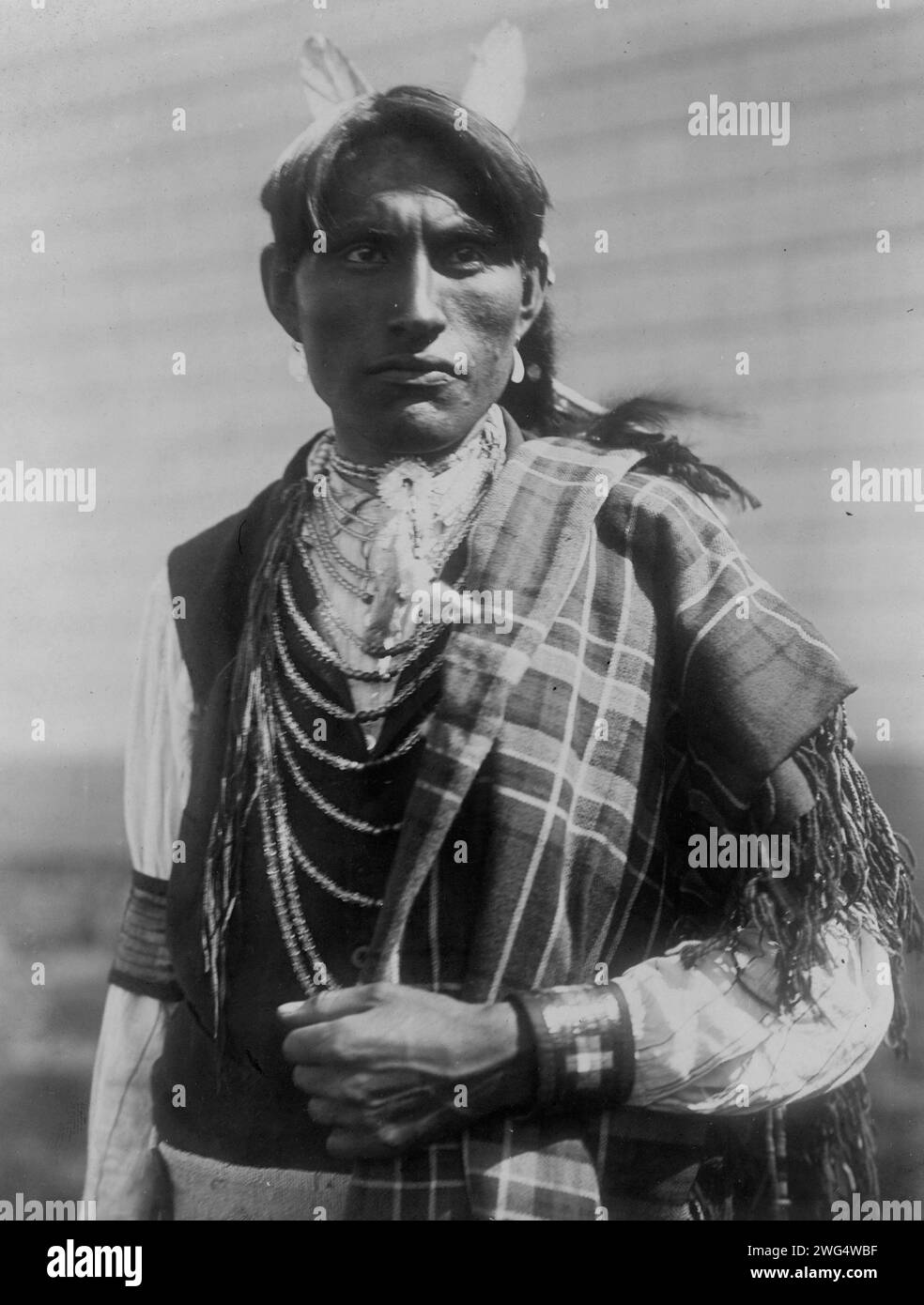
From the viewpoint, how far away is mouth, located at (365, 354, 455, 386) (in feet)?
7.66

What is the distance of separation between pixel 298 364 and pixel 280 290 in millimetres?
138

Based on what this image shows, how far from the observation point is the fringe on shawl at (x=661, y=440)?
7.88 feet

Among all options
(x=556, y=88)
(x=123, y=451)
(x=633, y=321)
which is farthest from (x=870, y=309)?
(x=123, y=451)

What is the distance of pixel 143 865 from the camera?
2434mm

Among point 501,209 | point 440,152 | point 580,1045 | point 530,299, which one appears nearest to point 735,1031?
point 580,1045

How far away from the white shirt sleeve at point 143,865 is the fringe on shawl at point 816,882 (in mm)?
958

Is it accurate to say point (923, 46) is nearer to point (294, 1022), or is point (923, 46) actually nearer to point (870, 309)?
point (870, 309)

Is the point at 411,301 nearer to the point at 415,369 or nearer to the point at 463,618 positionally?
the point at 415,369

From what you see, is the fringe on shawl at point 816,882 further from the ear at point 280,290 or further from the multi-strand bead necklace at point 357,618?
the ear at point 280,290

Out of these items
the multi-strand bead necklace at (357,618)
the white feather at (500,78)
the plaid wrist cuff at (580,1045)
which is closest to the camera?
the plaid wrist cuff at (580,1045)

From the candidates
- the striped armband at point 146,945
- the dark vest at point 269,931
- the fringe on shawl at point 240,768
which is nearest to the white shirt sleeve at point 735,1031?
the dark vest at point 269,931

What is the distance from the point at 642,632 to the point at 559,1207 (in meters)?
0.98

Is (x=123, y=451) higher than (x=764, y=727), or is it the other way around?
(x=123, y=451)
